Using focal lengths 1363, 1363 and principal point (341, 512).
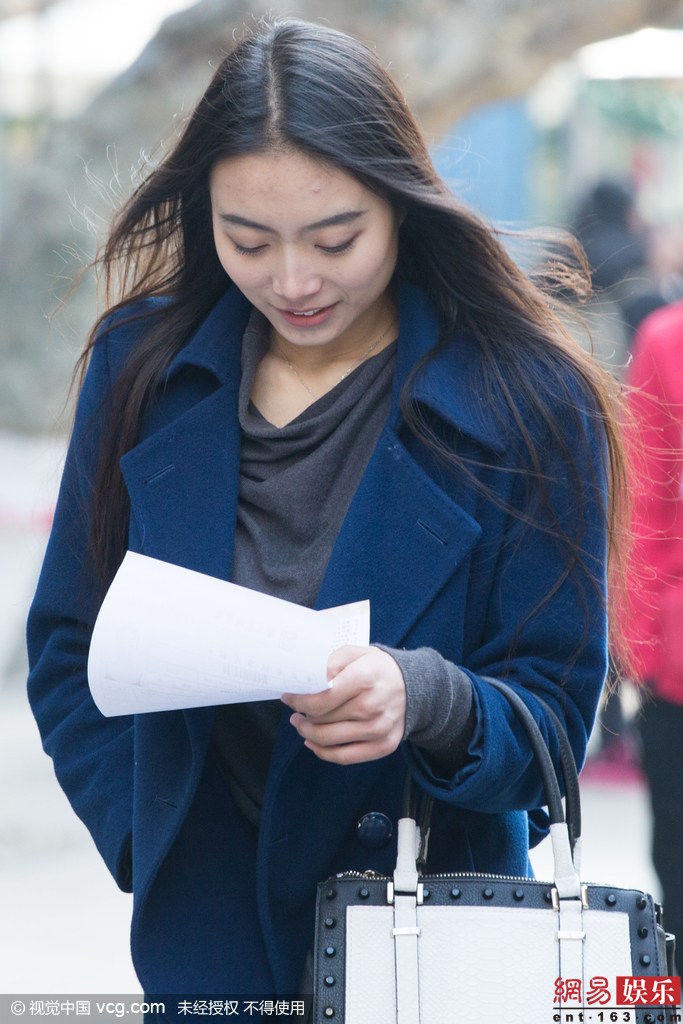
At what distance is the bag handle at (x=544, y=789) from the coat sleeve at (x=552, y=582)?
0.03 metres

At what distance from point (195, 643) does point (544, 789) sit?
46 cm

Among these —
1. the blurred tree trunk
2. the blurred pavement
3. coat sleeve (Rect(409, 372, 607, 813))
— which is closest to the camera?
coat sleeve (Rect(409, 372, 607, 813))

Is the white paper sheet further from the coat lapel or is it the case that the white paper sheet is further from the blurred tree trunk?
the blurred tree trunk

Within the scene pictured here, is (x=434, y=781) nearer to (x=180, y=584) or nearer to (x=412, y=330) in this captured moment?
(x=180, y=584)

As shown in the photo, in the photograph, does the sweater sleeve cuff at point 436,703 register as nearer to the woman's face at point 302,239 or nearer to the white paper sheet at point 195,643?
the white paper sheet at point 195,643

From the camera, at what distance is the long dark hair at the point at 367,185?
166 cm

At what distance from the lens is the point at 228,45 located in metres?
5.98

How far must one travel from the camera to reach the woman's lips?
171cm

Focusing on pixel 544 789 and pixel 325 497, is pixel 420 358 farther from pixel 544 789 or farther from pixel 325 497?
pixel 544 789

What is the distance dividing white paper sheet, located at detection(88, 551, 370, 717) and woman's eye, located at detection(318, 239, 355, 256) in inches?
18.3

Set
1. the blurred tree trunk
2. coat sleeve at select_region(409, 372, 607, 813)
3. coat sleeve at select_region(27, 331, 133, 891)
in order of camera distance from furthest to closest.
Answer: the blurred tree trunk, coat sleeve at select_region(27, 331, 133, 891), coat sleeve at select_region(409, 372, 607, 813)

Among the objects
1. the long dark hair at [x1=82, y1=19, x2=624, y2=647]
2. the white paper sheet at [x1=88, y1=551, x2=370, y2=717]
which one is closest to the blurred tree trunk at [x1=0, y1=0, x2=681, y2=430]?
the long dark hair at [x1=82, y1=19, x2=624, y2=647]

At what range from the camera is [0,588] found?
8039mm

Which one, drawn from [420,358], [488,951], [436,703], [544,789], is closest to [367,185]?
[420,358]
